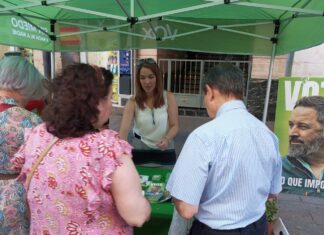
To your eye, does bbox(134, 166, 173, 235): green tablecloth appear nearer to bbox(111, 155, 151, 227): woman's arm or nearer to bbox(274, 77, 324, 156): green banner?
bbox(111, 155, 151, 227): woman's arm

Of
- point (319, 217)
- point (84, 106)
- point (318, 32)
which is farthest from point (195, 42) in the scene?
point (84, 106)

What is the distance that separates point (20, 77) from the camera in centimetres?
163

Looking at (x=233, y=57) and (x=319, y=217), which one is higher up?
(x=233, y=57)

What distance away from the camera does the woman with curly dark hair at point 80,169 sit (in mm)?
1151

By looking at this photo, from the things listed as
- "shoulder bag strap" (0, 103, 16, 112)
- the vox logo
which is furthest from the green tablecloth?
the vox logo

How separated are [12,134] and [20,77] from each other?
12.8 inches

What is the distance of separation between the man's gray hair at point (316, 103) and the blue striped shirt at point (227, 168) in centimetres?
267

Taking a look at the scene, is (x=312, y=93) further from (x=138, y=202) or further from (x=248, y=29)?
(x=138, y=202)

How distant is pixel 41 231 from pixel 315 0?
2325 mm

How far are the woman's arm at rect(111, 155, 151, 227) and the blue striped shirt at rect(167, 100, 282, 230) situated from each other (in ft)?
0.91

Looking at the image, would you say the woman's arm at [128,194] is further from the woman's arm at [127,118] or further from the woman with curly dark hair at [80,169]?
the woman's arm at [127,118]

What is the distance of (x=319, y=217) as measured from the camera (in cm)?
366

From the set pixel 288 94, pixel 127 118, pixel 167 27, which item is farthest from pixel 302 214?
pixel 167 27

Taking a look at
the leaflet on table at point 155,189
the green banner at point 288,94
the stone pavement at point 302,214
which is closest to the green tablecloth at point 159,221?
the leaflet on table at point 155,189
